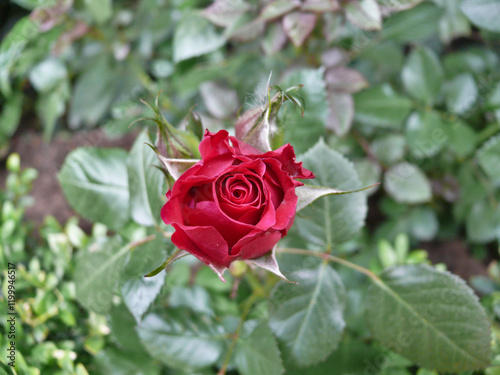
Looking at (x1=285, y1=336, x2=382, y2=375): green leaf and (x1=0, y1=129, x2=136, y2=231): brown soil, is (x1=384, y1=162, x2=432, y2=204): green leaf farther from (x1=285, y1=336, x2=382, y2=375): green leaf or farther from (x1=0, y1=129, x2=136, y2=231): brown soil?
(x1=0, y1=129, x2=136, y2=231): brown soil

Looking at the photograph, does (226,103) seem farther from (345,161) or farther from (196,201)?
(196,201)

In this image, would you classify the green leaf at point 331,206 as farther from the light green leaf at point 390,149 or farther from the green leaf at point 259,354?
the light green leaf at point 390,149

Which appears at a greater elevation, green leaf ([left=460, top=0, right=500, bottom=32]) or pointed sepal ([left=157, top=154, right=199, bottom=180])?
pointed sepal ([left=157, top=154, right=199, bottom=180])

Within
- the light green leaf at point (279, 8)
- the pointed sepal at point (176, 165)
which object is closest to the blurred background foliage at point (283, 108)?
the light green leaf at point (279, 8)

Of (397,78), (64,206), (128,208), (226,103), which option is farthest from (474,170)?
(64,206)

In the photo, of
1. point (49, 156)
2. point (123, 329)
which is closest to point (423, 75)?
Answer: point (123, 329)

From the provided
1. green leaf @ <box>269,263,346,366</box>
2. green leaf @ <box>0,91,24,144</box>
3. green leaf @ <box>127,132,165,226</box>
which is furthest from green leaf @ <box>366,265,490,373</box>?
green leaf @ <box>0,91,24,144</box>
